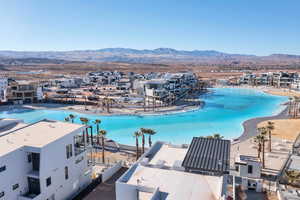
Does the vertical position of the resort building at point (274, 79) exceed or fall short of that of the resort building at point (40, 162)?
it exceeds it

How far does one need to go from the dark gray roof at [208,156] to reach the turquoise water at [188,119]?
2070 centimetres

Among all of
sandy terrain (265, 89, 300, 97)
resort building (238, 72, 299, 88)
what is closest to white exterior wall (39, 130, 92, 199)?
Answer: sandy terrain (265, 89, 300, 97)

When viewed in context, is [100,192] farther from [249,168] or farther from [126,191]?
[249,168]

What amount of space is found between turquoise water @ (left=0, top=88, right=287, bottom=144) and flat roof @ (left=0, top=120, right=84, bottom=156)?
17.6 meters

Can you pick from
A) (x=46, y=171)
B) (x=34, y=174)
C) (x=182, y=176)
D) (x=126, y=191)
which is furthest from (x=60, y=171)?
(x=182, y=176)

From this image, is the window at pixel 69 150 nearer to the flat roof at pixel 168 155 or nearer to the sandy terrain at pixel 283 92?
the flat roof at pixel 168 155

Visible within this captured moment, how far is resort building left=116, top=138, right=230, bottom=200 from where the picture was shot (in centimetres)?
1224

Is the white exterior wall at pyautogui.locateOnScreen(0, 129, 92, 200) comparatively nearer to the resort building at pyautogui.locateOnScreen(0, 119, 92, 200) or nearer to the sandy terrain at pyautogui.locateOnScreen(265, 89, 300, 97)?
the resort building at pyautogui.locateOnScreen(0, 119, 92, 200)

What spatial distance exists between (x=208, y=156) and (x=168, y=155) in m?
3.31

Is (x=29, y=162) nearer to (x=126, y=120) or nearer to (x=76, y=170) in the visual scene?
(x=76, y=170)

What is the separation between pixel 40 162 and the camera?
14945 mm

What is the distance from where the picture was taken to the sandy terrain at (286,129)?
35.0m

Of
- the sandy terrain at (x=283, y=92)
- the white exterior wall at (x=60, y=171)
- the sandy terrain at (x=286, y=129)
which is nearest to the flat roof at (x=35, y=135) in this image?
the white exterior wall at (x=60, y=171)

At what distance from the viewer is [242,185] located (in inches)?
784
